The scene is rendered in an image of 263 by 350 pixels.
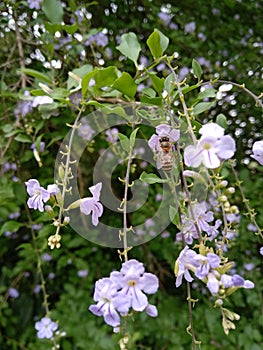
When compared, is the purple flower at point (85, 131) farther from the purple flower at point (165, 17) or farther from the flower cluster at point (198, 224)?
the flower cluster at point (198, 224)

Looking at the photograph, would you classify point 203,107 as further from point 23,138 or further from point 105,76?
point 23,138

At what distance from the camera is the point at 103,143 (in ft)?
4.95

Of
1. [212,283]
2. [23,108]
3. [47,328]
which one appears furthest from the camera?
[47,328]

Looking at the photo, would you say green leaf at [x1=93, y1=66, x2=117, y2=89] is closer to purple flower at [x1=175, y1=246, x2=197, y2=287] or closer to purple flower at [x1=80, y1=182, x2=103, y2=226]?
purple flower at [x1=80, y1=182, x2=103, y2=226]

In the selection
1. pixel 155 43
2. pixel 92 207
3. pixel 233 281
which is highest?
pixel 155 43

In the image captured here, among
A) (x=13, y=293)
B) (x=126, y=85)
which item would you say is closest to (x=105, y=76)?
(x=126, y=85)

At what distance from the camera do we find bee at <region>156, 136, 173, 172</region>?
627 millimetres

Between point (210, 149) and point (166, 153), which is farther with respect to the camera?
point (166, 153)

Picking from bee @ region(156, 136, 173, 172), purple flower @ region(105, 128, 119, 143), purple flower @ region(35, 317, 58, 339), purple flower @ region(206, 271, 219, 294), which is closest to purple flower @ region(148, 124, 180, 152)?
bee @ region(156, 136, 173, 172)

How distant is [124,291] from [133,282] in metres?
0.01

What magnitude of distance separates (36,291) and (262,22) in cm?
148

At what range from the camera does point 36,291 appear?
196 centimetres

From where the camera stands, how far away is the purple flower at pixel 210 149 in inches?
19.8

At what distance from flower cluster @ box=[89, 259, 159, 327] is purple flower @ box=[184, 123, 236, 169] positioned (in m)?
0.13
